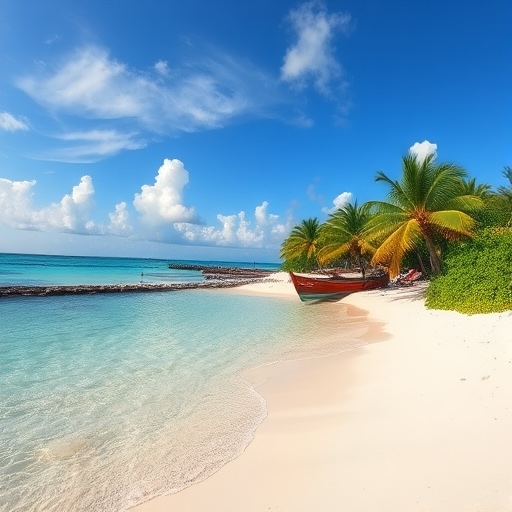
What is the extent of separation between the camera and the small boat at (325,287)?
64.8 feet

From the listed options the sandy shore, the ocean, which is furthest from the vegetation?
the sandy shore

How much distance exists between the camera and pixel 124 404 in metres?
5.29

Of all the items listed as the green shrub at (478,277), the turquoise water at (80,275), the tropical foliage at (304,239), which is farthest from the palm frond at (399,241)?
the turquoise water at (80,275)

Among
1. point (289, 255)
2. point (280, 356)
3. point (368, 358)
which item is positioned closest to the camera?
point (368, 358)

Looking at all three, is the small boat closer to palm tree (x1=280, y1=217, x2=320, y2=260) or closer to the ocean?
the ocean

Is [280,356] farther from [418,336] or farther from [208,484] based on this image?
[208,484]

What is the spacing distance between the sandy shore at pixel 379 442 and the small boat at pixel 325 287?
12780 mm

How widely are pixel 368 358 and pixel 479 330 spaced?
3.36 m

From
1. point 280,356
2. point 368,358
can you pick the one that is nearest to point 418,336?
point 368,358

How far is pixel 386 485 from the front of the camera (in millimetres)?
2955

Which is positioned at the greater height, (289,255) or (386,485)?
(289,255)

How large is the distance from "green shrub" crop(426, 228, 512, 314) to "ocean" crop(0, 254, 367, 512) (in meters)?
3.55

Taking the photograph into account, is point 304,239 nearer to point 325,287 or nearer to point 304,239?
point 304,239

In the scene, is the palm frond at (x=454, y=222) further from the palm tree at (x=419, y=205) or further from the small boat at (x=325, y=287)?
the small boat at (x=325, y=287)
